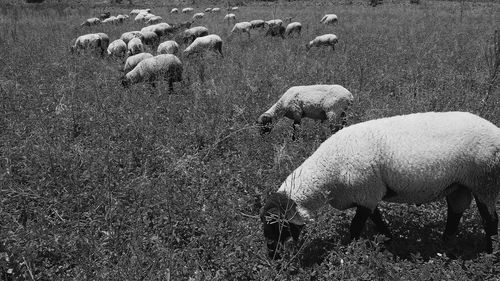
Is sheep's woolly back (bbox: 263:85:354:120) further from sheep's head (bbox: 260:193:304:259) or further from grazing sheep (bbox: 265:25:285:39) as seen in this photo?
grazing sheep (bbox: 265:25:285:39)

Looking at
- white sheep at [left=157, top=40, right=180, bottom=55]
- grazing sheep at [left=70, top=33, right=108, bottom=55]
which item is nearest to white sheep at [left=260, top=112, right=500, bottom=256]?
white sheep at [left=157, top=40, right=180, bottom=55]

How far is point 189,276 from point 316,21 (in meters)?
23.1

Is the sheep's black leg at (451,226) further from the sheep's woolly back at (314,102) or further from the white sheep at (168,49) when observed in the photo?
the white sheep at (168,49)

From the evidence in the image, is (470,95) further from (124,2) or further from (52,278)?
(124,2)

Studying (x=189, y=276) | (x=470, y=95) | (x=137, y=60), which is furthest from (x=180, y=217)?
(x=137, y=60)

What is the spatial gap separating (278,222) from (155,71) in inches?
276

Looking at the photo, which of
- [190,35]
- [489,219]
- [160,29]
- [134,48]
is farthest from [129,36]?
[489,219]

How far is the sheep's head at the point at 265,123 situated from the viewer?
259 inches

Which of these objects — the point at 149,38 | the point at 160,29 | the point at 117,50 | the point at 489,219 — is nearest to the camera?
the point at 489,219

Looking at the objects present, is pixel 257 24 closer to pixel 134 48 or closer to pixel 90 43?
pixel 134 48

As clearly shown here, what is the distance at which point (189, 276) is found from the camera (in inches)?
140

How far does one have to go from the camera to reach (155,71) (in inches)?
380

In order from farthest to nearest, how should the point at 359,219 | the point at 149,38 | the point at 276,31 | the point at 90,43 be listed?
the point at 276,31 → the point at 149,38 → the point at 90,43 → the point at 359,219

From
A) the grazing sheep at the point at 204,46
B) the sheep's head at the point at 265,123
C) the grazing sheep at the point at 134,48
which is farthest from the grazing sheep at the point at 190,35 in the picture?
the sheep's head at the point at 265,123
